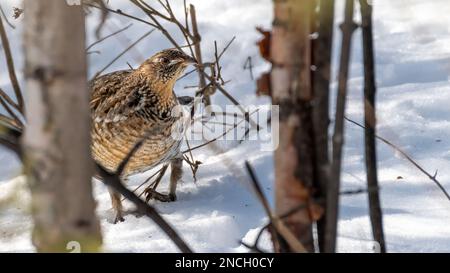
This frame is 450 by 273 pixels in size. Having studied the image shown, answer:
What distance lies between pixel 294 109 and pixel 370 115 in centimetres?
32

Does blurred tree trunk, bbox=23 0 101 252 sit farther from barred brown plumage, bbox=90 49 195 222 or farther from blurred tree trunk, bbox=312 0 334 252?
barred brown plumage, bbox=90 49 195 222

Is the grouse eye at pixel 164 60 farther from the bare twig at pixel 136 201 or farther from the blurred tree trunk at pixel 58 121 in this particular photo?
the blurred tree trunk at pixel 58 121

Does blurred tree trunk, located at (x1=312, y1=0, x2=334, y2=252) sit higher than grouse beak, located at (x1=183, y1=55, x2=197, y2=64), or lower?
higher

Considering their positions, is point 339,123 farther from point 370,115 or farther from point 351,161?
point 351,161

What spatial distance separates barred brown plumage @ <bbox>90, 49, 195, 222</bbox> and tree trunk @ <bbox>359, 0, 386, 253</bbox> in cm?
177

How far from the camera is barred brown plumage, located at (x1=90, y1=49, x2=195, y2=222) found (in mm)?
3809

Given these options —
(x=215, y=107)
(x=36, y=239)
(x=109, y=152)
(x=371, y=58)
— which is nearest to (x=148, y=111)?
(x=109, y=152)

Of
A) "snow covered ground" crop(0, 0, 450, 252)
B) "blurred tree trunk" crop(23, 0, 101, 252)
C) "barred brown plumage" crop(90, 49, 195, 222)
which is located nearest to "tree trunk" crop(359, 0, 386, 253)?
"snow covered ground" crop(0, 0, 450, 252)

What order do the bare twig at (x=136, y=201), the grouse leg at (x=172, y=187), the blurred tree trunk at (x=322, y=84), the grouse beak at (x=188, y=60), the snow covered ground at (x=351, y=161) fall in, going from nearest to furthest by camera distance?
the bare twig at (x=136, y=201), the blurred tree trunk at (x=322, y=84), the snow covered ground at (x=351, y=161), the grouse beak at (x=188, y=60), the grouse leg at (x=172, y=187)

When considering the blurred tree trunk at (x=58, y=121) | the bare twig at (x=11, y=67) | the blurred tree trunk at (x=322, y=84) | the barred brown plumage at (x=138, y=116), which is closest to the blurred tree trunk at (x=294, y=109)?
the blurred tree trunk at (x=322, y=84)

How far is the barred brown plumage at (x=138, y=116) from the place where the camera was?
12.5 feet

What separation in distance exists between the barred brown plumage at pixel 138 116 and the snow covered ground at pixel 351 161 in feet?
0.94
